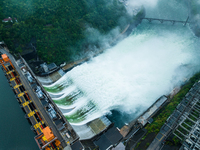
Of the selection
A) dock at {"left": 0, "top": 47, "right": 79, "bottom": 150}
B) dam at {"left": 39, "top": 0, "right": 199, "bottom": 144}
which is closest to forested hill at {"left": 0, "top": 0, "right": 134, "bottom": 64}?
dock at {"left": 0, "top": 47, "right": 79, "bottom": 150}

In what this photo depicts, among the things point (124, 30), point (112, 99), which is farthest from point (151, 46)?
point (112, 99)

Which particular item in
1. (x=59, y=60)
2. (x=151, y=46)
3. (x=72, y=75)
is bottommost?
(x=151, y=46)

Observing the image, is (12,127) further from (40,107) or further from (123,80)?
(123,80)

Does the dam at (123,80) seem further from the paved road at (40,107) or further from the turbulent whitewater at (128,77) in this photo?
the paved road at (40,107)

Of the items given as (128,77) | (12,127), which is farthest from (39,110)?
(128,77)

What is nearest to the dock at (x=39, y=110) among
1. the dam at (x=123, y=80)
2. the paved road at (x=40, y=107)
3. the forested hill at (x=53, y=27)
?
the paved road at (x=40, y=107)

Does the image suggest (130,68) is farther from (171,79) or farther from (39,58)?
(39,58)
